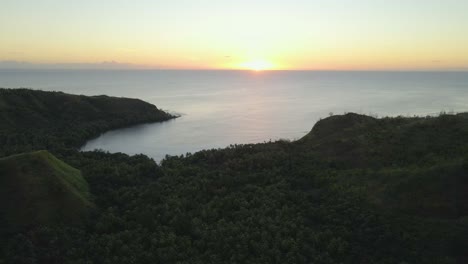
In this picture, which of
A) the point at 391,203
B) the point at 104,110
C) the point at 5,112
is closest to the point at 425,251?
the point at 391,203

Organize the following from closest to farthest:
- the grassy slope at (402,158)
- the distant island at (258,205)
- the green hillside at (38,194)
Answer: the distant island at (258,205), the green hillside at (38,194), the grassy slope at (402,158)

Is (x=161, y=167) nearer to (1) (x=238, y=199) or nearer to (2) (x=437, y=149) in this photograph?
(1) (x=238, y=199)

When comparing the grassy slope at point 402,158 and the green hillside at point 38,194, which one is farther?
the grassy slope at point 402,158

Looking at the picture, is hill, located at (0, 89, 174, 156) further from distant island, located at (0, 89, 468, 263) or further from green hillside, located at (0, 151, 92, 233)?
green hillside, located at (0, 151, 92, 233)

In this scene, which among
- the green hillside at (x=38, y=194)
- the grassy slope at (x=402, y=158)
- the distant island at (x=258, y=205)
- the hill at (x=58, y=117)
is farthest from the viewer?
the hill at (x=58, y=117)

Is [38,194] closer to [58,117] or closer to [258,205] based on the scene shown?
[258,205]

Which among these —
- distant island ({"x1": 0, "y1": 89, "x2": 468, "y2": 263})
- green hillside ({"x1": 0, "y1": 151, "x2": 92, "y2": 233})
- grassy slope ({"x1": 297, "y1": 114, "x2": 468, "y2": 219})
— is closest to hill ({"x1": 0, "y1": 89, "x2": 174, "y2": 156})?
distant island ({"x1": 0, "y1": 89, "x2": 468, "y2": 263})

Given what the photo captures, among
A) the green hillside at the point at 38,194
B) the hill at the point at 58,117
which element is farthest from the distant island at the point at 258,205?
the hill at the point at 58,117

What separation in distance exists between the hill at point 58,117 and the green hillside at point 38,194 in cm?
2065

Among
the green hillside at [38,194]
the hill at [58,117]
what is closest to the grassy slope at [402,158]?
the green hillside at [38,194]

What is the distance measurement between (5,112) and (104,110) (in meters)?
23.4

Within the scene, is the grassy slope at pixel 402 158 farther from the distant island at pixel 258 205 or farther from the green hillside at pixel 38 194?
the green hillside at pixel 38 194

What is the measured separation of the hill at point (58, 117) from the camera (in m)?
59.2

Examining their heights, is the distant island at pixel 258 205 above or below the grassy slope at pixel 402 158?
below
